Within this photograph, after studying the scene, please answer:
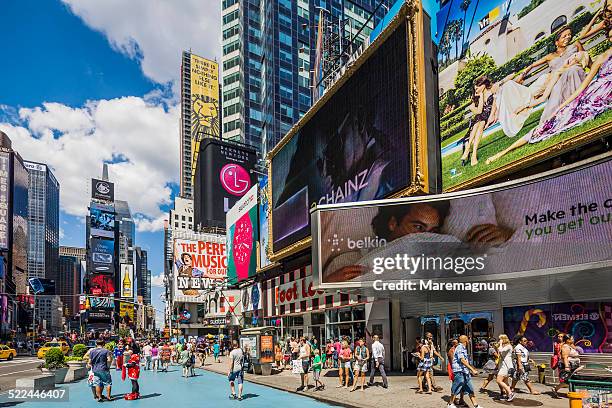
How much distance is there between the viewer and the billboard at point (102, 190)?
159 metres

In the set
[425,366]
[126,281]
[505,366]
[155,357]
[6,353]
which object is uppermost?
[126,281]

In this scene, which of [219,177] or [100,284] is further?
[100,284]

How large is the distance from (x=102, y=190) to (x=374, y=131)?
153257mm

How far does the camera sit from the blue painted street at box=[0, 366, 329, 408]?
16.0m

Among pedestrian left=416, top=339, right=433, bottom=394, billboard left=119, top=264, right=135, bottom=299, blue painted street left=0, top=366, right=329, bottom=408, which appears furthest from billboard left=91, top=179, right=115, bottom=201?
pedestrian left=416, top=339, right=433, bottom=394

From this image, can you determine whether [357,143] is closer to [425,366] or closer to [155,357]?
[425,366]

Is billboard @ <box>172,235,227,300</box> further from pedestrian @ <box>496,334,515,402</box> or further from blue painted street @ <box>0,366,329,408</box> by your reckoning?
pedestrian @ <box>496,334,515,402</box>

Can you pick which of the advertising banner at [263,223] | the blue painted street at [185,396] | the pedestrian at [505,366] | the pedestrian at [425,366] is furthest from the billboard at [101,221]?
the pedestrian at [505,366]

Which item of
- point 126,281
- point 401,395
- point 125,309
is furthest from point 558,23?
point 126,281

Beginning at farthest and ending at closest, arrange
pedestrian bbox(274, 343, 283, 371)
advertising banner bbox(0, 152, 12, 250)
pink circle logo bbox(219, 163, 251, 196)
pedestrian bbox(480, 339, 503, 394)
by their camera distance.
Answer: advertising banner bbox(0, 152, 12, 250), pink circle logo bbox(219, 163, 251, 196), pedestrian bbox(274, 343, 283, 371), pedestrian bbox(480, 339, 503, 394)

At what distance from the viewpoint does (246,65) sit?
11494 cm

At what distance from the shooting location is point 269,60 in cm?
10925

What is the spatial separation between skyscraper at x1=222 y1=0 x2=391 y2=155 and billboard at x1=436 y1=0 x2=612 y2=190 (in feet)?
285

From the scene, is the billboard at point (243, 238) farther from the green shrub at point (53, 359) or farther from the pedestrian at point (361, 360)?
the pedestrian at point (361, 360)
